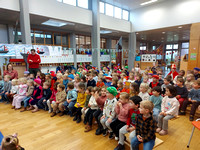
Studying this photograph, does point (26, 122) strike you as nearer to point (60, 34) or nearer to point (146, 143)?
point (146, 143)

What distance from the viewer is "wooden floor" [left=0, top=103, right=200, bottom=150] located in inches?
86.7

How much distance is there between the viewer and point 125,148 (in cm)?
213

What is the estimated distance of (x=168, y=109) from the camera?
100.0 inches

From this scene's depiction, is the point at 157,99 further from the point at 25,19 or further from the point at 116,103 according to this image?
the point at 25,19

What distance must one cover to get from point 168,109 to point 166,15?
29.4ft

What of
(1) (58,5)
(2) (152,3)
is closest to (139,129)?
(1) (58,5)

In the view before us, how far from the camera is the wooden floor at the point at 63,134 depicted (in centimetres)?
220

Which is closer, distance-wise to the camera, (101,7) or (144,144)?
(144,144)

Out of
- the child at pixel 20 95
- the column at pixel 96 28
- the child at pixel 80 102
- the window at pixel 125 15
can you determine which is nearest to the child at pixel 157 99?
the child at pixel 80 102

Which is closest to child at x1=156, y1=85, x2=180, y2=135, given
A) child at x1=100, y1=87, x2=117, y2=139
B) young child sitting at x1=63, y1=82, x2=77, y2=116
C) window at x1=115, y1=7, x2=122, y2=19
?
child at x1=100, y1=87, x2=117, y2=139

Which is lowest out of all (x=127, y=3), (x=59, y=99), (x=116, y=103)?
(x=59, y=99)

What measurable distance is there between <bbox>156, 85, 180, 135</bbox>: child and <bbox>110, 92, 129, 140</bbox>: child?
84 centimetres

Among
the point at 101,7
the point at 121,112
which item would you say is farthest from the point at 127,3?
the point at 121,112

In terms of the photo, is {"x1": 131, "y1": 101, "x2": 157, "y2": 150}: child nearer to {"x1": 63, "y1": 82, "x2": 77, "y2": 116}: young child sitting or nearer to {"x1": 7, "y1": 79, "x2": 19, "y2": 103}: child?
{"x1": 63, "y1": 82, "x2": 77, "y2": 116}: young child sitting
